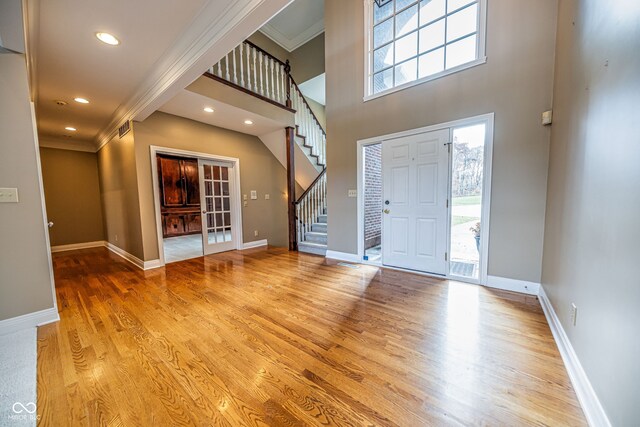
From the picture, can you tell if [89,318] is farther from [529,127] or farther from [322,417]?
[529,127]

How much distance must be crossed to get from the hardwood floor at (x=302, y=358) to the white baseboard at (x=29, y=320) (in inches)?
4.4

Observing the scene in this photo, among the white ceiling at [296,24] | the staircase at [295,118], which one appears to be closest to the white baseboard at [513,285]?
the staircase at [295,118]

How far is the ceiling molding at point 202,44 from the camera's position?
5.36 feet

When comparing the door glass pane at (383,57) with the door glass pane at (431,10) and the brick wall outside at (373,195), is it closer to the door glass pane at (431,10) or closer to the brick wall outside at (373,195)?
the door glass pane at (431,10)

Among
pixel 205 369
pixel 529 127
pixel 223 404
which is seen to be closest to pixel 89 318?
pixel 205 369

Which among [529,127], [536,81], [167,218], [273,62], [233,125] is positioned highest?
[273,62]

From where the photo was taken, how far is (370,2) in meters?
3.47

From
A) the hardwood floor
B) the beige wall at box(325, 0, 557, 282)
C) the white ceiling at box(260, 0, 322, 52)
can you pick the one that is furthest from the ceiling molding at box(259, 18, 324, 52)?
the hardwood floor

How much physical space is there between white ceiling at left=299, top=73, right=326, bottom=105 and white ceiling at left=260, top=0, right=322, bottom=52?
1.01 meters

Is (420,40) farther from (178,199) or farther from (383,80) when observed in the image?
(178,199)

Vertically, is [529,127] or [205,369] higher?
[529,127]

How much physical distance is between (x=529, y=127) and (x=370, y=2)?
2960 mm

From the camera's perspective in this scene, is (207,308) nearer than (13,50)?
No

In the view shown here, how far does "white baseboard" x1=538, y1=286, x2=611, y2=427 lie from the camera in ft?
3.47
